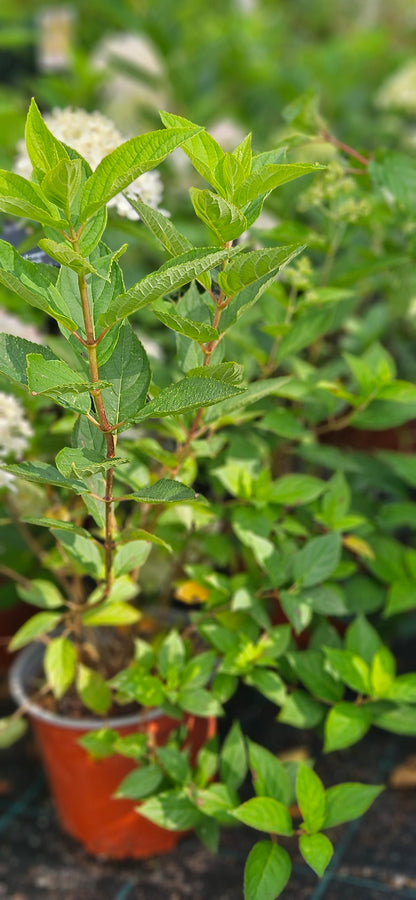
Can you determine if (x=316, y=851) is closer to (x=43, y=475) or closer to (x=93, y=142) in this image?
(x=43, y=475)

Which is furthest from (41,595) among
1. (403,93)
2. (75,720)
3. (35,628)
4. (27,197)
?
(403,93)

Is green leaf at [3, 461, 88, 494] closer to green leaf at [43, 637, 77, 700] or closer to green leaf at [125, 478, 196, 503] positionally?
green leaf at [125, 478, 196, 503]

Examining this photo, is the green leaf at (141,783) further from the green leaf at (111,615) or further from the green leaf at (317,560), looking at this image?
the green leaf at (317,560)

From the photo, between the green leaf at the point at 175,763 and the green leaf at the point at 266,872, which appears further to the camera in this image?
the green leaf at the point at 175,763

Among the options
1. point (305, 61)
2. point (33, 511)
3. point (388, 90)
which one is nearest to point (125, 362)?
point (33, 511)

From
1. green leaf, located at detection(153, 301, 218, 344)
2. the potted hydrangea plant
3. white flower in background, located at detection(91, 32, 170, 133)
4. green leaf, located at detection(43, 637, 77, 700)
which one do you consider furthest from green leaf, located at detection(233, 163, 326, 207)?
white flower in background, located at detection(91, 32, 170, 133)

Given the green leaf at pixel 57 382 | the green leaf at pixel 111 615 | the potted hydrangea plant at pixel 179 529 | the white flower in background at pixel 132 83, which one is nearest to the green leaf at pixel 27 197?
the potted hydrangea plant at pixel 179 529
